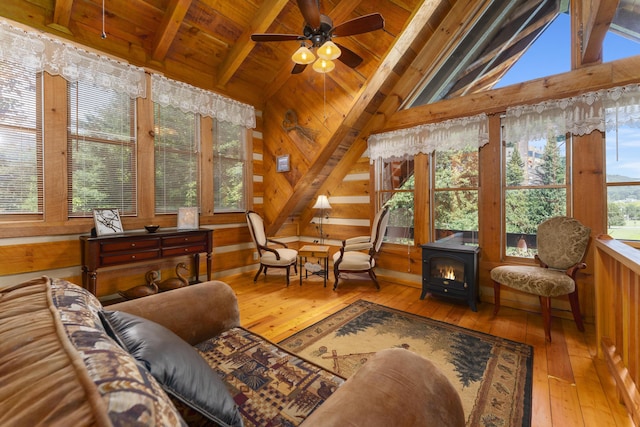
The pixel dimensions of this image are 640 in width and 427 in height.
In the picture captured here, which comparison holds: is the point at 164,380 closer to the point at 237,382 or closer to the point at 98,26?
the point at 237,382

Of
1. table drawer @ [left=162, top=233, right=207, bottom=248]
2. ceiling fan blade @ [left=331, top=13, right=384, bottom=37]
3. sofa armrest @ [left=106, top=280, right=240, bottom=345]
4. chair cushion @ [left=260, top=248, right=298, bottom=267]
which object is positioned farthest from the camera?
chair cushion @ [left=260, top=248, right=298, bottom=267]

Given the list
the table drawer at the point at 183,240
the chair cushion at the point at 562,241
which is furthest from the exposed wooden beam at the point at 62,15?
the chair cushion at the point at 562,241

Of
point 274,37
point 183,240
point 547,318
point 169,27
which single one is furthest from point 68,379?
point 169,27

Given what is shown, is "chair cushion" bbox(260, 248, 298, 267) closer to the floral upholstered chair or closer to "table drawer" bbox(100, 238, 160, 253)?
"table drawer" bbox(100, 238, 160, 253)

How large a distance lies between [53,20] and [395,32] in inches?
144

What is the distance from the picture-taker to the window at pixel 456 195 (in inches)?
139

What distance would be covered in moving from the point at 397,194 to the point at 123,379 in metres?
4.07

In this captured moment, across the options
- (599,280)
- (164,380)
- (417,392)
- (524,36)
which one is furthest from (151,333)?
(524,36)

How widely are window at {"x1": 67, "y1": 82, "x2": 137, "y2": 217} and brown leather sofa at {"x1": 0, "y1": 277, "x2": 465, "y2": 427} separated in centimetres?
251

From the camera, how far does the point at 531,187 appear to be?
3.13 meters

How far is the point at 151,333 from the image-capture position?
0.87 metres

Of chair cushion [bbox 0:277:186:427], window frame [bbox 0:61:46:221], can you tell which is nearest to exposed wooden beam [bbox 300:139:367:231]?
window frame [bbox 0:61:46:221]

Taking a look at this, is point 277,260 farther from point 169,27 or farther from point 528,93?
point 528,93

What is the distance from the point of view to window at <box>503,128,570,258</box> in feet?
9.80
